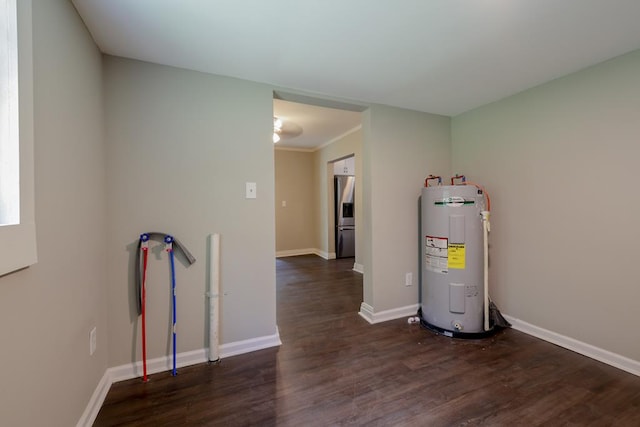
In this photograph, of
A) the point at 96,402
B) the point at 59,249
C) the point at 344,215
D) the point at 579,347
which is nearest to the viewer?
the point at 59,249

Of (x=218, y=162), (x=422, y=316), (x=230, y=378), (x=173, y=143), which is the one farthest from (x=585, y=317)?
(x=173, y=143)

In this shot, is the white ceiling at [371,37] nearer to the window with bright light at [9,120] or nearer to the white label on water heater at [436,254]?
the window with bright light at [9,120]

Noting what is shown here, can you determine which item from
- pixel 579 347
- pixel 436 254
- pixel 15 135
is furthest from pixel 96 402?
pixel 579 347

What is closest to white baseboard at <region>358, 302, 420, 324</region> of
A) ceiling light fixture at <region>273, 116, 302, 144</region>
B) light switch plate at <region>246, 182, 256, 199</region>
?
light switch plate at <region>246, 182, 256, 199</region>

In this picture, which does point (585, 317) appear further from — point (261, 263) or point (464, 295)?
point (261, 263)

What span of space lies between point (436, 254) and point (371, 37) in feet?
5.96

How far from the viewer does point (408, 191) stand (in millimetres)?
2816

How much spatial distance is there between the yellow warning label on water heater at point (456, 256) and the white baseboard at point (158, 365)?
5.37 feet

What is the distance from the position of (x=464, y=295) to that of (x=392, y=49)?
2.03m

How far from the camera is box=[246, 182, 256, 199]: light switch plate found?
212 centimetres

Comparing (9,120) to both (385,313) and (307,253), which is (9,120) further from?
(307,253)

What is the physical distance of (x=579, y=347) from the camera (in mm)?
2045

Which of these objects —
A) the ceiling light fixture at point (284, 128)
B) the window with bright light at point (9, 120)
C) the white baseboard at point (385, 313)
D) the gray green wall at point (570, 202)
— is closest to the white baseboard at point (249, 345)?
the white baseboard at point (385, 313)

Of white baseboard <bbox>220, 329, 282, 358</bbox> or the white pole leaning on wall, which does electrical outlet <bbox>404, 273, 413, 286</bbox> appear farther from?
the white pole leaning on wall
